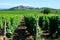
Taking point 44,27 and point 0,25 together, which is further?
point 44,27

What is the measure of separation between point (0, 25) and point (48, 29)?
6.66 m

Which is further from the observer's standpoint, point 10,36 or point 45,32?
point 45,32

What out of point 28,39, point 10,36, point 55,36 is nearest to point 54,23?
point 55,36

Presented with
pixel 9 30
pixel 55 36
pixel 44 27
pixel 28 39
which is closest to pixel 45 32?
pixel 44 27

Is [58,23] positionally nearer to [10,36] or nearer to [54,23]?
[54,23]

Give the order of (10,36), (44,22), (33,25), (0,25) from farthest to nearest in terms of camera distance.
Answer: (44,22) < (33,25) < (0,25) < (10,36)

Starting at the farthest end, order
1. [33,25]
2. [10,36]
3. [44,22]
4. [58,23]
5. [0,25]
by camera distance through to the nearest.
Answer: [44,22] < [58,23] < [33,25] < [0,25] < [10,36]

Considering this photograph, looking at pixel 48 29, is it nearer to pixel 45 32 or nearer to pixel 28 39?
pixel 45 32

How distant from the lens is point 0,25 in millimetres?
24469

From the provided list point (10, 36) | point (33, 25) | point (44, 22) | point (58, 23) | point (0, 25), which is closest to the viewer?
point (10, 36)

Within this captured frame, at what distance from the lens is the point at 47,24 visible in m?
29.3

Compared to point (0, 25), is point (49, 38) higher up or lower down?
lower down

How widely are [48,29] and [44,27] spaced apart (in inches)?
23.6

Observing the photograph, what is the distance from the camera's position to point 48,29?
28.7m
